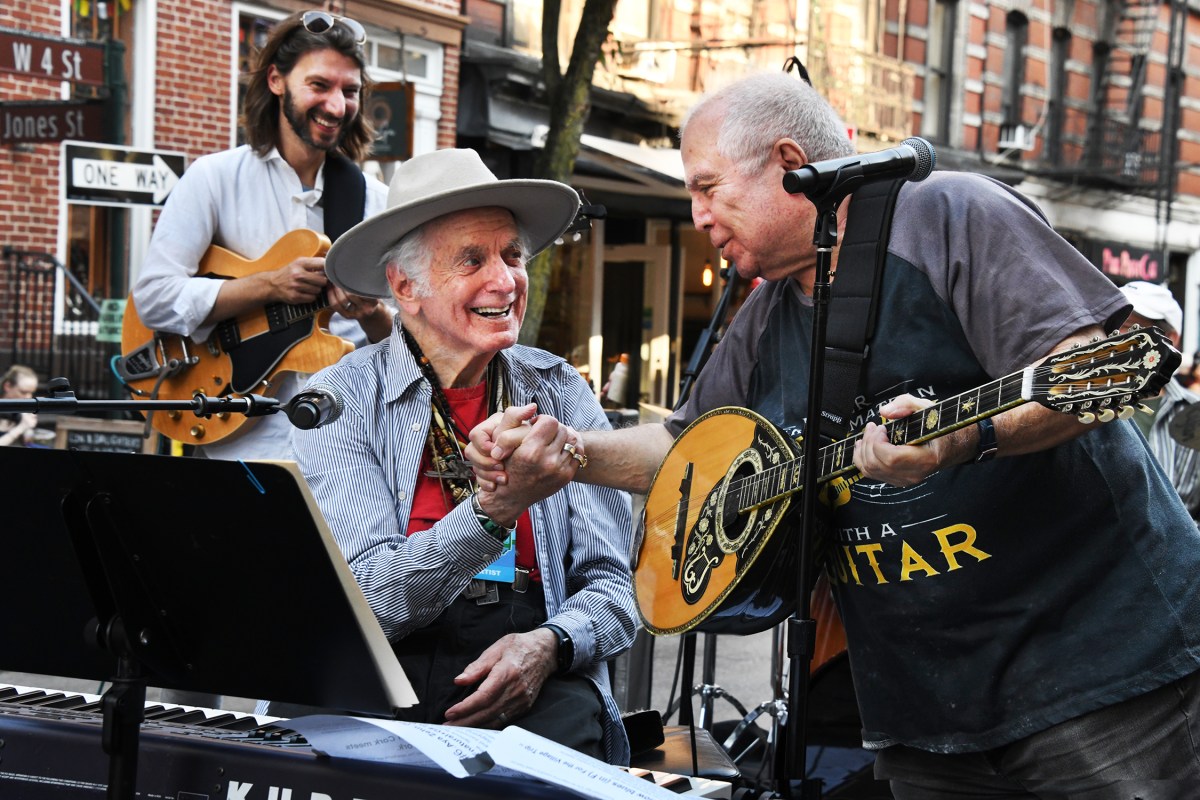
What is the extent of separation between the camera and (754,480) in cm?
293

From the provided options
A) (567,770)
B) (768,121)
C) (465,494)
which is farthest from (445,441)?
(567,770)

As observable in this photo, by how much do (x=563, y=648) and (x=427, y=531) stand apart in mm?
406

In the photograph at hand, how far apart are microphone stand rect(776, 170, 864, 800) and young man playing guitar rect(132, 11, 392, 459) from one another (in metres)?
2.09

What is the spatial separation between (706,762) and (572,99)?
24.3 feet

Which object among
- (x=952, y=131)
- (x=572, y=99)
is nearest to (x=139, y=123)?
(x=572, y=99)

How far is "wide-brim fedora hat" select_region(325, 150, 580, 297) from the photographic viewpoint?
3.25 m

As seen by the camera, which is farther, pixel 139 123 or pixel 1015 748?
pixel 139 123

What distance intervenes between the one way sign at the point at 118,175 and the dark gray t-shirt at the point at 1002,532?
587 cm

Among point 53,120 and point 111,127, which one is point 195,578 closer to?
point 53,120

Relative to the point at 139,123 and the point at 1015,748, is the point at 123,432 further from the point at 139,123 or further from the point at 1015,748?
the point at 1015,748

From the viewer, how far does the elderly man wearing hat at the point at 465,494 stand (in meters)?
2.97

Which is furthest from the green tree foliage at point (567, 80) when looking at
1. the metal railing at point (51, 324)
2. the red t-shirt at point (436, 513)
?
the red t-shirt at point (436, 513)

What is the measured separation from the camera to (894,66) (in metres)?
21.3

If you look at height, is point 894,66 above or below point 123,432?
above
